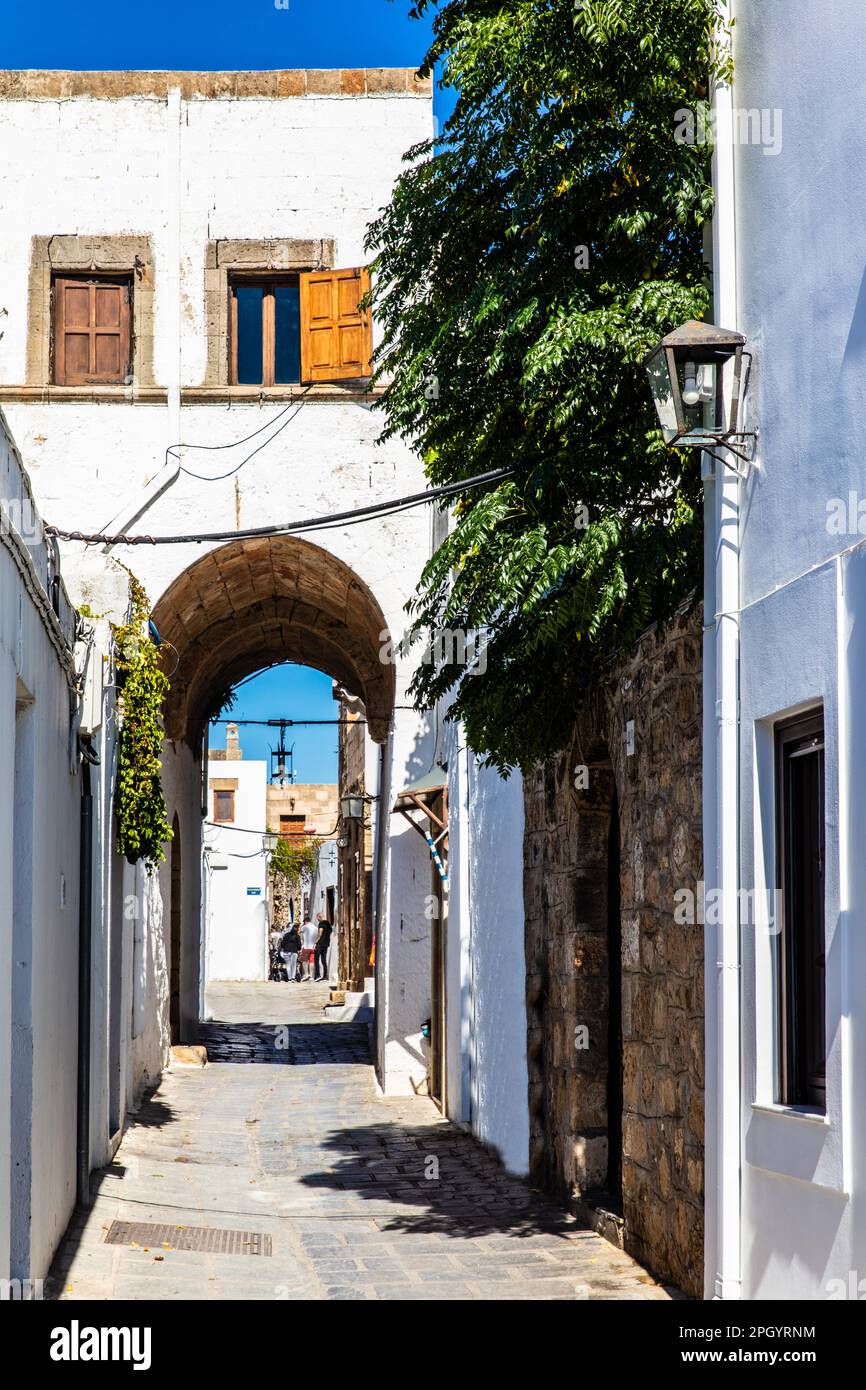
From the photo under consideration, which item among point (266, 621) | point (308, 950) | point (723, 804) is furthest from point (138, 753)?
point (308, 950)

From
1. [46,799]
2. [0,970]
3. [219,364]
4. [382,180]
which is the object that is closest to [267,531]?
[46,799]

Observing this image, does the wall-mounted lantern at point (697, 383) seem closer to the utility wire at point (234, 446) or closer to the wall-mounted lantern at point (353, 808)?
the utility wire at point (234, 446)

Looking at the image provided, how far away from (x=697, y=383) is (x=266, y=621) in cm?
1484

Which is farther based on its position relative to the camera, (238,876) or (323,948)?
(238,876)

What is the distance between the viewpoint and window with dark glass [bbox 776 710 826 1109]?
559 cm

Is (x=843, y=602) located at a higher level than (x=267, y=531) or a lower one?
lower

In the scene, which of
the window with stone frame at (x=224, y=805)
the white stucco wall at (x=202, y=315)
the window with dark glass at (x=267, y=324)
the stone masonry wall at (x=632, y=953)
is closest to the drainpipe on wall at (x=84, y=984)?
the stone masonry wall at (x=632, y=953)

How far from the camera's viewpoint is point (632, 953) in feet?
26.0

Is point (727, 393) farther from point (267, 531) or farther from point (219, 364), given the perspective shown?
point (219, 364)

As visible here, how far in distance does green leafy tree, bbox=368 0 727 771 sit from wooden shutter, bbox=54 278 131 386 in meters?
8.92

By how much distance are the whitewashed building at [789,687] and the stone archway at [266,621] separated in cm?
1054

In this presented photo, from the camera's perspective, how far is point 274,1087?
16.3 meters

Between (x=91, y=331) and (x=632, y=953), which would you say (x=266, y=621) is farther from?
(x=632, y=953)

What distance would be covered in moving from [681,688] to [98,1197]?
15.9ft
